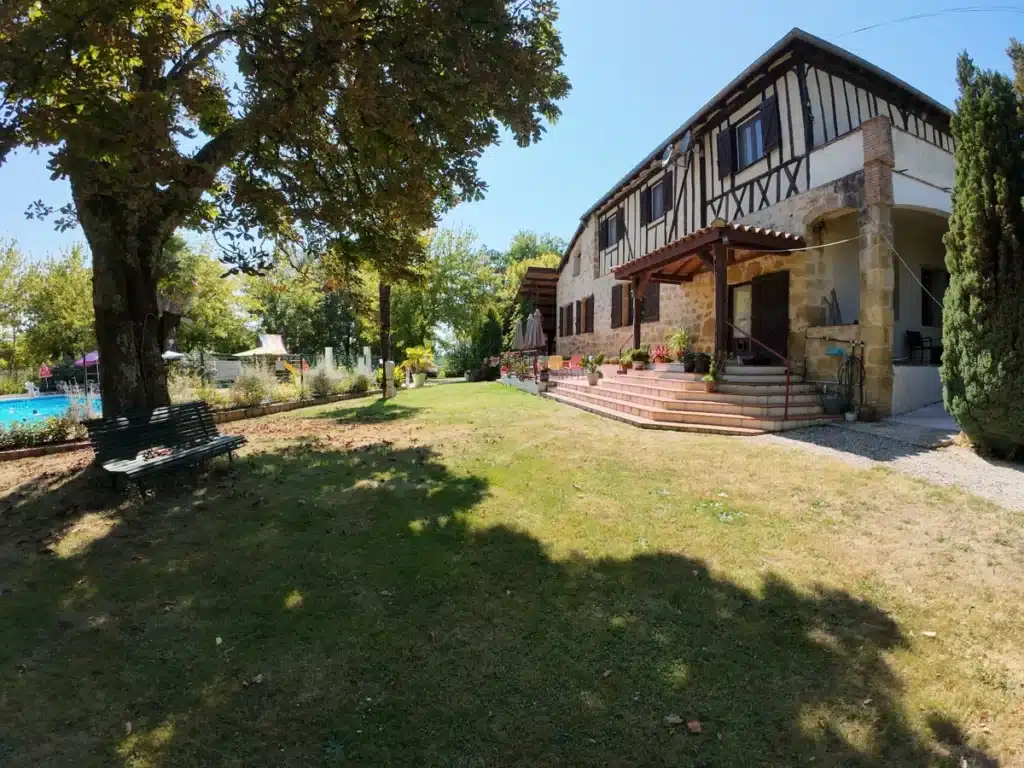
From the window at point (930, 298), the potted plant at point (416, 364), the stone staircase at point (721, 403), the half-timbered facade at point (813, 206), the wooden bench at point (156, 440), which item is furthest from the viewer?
the potted plant at point (416, 364)

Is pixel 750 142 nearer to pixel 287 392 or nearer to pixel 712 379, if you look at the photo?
pixel 712 379

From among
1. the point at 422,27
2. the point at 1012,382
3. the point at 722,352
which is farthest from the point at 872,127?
A: the point at 422,27

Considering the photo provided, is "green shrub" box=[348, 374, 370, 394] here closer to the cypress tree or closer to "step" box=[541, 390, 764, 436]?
"step" box=[541, 390, 764, 436]

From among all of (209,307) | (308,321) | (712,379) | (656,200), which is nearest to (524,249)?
(308,321)

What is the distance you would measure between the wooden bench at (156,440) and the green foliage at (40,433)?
138 inches

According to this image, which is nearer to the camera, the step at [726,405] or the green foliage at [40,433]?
the green foliage at [40,433]

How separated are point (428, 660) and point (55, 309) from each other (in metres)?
29.1

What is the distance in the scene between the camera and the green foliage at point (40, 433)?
7344mm

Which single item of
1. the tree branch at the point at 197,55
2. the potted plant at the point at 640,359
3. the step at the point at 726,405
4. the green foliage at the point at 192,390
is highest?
the tree branch at the point at 197,55

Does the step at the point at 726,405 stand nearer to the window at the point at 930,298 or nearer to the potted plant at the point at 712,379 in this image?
the potted plant at the point at 712,379

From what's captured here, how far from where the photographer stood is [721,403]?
846cm

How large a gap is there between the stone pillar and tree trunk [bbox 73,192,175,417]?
10002mm

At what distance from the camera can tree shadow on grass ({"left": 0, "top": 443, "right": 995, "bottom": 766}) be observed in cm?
199

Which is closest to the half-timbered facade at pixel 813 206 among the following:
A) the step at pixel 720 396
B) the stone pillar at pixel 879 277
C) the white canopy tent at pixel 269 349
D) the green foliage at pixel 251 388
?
the stone pillar at pixel 879 277
